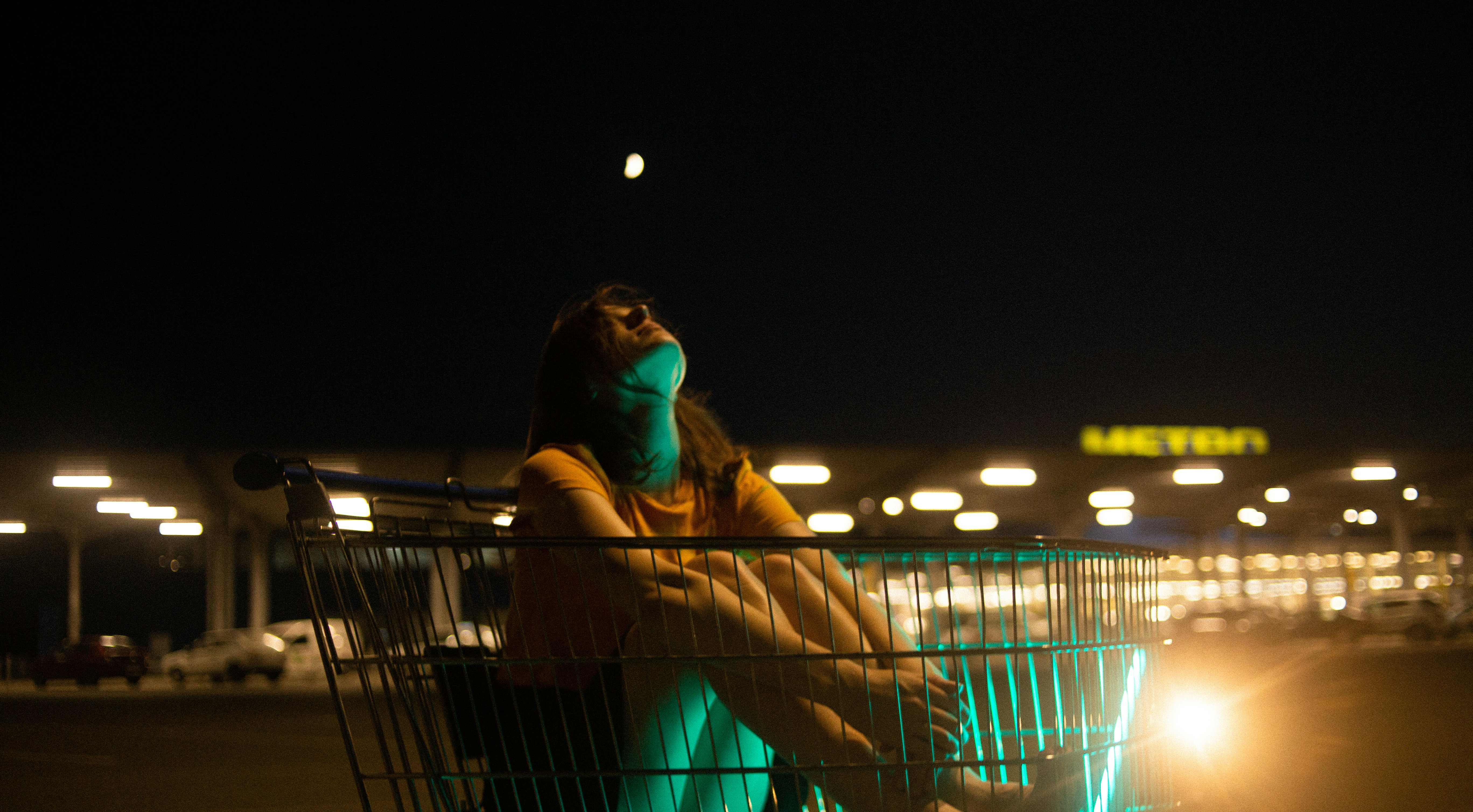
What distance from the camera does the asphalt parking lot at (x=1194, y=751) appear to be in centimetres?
472

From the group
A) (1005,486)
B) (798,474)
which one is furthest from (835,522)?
(798,474)

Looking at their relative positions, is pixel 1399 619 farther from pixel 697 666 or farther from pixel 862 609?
pixel 697 666

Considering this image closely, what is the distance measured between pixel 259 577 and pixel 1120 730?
30268mm

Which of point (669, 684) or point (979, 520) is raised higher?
point (979, 520)

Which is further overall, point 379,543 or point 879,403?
point 879,403

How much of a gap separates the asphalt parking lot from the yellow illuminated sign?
8205 millimetres

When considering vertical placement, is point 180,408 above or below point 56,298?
below

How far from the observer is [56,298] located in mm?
22500

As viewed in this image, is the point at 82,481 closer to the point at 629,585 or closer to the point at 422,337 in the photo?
the point at 422,337

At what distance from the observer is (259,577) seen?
28766 mm

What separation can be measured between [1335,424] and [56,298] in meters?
25.6

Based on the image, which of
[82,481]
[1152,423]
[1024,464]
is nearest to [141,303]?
[82,481]

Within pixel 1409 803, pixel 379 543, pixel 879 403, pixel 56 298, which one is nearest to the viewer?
pixel 379 543

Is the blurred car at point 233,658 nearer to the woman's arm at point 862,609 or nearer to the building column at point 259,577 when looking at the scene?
the building column at point 259,577
